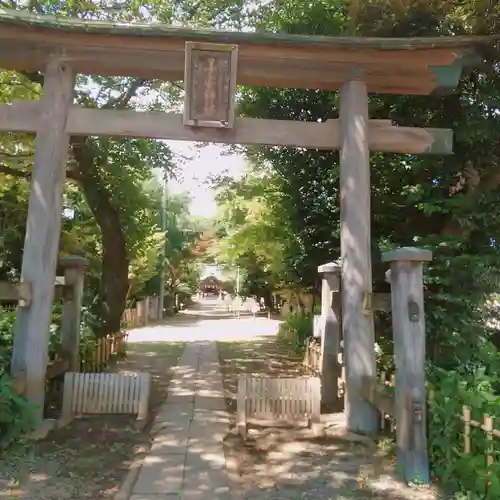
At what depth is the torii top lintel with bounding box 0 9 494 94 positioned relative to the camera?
668cm

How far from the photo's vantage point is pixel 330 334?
8.88 m

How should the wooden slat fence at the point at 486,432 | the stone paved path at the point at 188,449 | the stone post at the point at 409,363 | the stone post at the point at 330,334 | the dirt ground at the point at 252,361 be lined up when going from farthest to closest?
the dirt ground at the point at 252,361 < the stone post at the point at 330,334 < the stone post at the point at 409,363 < the stone paved path at the point at 188,449 < the wooden slat fence at the point at 486,432

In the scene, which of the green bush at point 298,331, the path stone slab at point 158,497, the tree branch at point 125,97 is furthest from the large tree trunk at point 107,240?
the path stone slab at point 158,497

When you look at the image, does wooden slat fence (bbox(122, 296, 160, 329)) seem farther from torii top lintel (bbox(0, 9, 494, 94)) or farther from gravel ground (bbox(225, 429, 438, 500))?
gravel ground (bbox(225, 429, 438, 500))

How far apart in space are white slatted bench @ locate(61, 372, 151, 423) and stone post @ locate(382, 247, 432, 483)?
11.4 ft

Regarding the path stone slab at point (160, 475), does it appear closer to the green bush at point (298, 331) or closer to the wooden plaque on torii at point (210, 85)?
the wooden plaque on torii at point (210, 85)

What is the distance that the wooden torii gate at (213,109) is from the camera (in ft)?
21.7

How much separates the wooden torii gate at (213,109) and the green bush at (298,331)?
719cm

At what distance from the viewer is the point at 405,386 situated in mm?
5000

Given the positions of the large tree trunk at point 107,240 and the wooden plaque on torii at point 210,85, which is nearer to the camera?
the wooden plaque on torii at point 210,85

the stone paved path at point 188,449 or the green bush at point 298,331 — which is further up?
the green bush at point 298,331

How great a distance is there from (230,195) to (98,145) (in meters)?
7.53

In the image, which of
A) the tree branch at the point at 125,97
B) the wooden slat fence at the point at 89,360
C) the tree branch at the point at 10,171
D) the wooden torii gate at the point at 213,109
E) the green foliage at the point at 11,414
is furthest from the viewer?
the tree branch at the point at 125,97

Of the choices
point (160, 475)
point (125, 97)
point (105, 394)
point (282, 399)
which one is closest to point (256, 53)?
Answer: point (282, 399)
